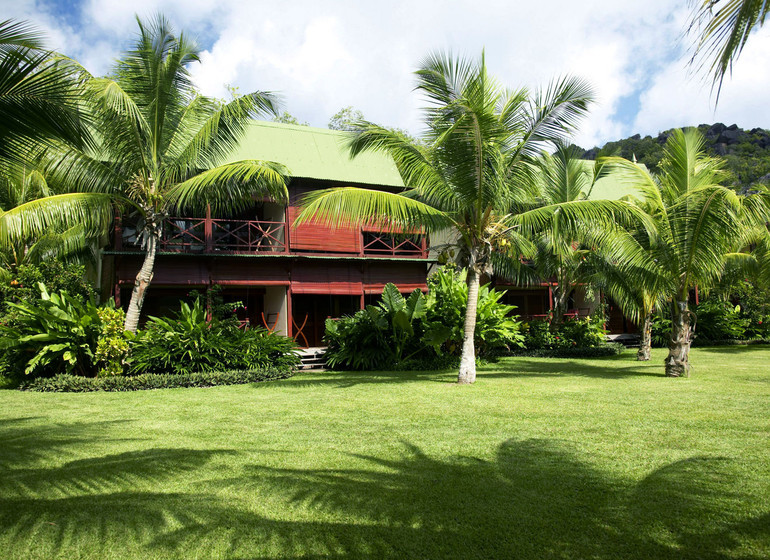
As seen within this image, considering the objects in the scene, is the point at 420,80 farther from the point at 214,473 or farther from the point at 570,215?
the point at 214,473

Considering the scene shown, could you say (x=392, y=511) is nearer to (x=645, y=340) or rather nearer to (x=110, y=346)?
(x=110, y=346)

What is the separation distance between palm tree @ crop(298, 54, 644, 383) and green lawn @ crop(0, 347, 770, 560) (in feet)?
10.2

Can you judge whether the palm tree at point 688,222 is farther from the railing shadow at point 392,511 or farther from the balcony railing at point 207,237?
the balcony railing at point 207,237

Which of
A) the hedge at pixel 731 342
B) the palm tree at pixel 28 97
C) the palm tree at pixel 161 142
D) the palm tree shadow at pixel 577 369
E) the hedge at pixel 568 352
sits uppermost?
the palm tree at pixel 161 142

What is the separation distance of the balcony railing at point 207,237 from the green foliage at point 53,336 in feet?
12.9

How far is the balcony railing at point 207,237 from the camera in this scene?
14180 mm

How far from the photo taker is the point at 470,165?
8.92m

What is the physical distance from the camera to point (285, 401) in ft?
25.8

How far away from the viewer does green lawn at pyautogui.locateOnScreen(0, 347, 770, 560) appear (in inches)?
118

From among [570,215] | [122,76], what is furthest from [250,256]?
[570,215]

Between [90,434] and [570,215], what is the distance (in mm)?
7536

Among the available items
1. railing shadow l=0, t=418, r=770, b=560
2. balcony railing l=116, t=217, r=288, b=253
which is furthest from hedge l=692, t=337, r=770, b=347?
railing shadow l=0, t=418, r=770, b=560

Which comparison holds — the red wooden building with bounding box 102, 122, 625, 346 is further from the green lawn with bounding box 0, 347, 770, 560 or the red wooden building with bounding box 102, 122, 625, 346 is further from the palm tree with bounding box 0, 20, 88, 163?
the palm tree with bounding box 0, 20, 88, 163

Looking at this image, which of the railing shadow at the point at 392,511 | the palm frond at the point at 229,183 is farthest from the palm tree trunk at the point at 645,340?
the railing shadow at the point at 392,511
